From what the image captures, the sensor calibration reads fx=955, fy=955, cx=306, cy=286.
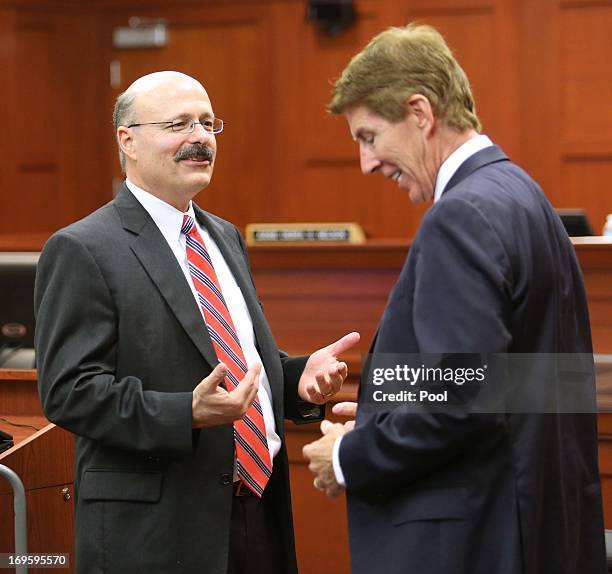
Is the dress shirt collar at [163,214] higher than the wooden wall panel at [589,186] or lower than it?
higher

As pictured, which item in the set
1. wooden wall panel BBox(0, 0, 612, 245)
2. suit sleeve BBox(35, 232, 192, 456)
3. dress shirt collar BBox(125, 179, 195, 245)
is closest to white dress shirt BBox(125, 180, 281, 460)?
dress shirt collar BBox(125, 179, 195, 245)

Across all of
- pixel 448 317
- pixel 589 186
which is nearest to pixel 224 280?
pixel 448 317

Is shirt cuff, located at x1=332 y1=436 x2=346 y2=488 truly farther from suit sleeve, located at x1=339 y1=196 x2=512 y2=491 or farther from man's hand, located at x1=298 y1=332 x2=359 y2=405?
man's hand, located at x1=298 y1=332 x2=359 y2=405

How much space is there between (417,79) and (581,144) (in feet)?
14.6

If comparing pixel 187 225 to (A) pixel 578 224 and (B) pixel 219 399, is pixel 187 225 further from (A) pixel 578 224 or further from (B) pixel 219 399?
(A) pixel 578 224

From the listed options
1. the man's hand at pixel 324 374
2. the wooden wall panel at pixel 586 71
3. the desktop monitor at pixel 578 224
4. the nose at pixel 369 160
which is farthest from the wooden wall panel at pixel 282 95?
the nose at pixel 369 160

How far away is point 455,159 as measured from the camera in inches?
61.1

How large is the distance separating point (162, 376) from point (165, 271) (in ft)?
0.69

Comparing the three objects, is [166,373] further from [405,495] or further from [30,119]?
[30,119]

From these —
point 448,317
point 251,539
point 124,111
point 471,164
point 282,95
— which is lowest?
point 251,539

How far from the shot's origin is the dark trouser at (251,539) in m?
1.94

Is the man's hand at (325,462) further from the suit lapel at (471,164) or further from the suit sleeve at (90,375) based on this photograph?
the suit lapel at (471,164)

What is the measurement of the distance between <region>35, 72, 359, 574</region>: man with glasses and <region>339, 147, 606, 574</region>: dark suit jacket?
0.37 m

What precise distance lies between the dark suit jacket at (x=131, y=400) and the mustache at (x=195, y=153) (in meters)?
0.21
